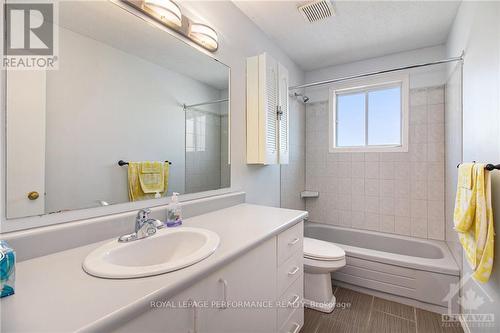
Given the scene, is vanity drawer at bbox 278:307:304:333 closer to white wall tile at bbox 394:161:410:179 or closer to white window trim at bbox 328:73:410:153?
white wall tile at bbox 394:161:410:179

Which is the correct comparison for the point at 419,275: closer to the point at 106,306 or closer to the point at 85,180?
the point at 106,306

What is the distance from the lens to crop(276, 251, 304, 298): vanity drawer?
4.09 ft

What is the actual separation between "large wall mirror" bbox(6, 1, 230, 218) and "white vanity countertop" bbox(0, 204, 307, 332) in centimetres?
25

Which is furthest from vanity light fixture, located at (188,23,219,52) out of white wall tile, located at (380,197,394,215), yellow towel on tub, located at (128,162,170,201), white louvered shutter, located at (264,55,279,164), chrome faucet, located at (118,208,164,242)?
white wall tile, located at (380,197,394,215)

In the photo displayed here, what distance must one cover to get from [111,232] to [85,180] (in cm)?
25

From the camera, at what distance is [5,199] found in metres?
0.76

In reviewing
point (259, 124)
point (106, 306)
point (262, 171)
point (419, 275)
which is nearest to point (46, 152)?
point (106, 306)

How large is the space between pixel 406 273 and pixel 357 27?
87.9 inches

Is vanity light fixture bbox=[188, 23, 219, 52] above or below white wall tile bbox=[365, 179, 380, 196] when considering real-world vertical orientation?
above

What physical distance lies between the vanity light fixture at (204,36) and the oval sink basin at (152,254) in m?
1.20

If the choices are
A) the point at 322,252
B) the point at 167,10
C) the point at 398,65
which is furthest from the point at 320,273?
the point at 398,65

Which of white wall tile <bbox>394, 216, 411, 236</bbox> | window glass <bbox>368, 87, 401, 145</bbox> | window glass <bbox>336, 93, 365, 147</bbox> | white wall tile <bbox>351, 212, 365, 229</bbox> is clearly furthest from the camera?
window glass <bbox>336, 93, 365, 147</bbox>

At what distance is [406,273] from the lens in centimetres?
192

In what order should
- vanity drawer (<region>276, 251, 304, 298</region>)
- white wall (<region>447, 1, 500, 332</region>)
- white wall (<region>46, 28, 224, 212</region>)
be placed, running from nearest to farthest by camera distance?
white wall (<region>46, 28, 224, 212</region>) < white wall (<region>447, 1, 500, 332</region>) < vanity drawer (<region>276, 251, 304, 298</region>)
